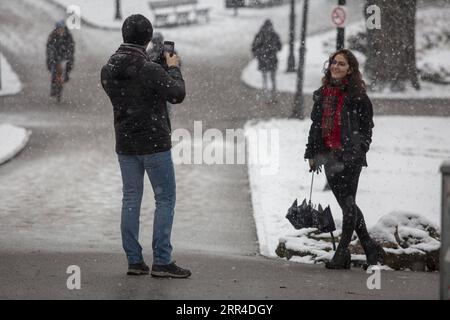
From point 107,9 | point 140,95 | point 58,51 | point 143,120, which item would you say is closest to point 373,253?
Answer: point 143,120

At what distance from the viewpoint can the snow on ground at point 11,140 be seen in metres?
16.8

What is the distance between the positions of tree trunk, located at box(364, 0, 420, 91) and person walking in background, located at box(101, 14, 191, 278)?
20.1m

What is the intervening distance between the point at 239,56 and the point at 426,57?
19.5 feet

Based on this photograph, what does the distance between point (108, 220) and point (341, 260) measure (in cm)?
393

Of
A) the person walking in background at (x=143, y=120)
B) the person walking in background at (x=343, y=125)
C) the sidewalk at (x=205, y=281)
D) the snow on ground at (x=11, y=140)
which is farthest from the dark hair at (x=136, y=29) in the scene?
the snow on ground at (x=11, y=140)

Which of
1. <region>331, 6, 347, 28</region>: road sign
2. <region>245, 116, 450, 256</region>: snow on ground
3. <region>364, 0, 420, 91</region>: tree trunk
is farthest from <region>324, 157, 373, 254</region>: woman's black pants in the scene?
<region>364, 0, 420, 91</region>: tree trunk

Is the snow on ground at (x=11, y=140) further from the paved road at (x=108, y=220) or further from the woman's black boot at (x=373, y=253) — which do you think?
the woman's black boot at (x=373, y=253)

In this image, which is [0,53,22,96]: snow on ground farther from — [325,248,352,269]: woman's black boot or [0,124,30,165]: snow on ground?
[325,248,352,269]: woman's black boot

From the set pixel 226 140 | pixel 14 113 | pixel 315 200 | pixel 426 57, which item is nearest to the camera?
pixel 315 200

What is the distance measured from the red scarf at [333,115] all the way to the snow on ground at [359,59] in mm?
18179

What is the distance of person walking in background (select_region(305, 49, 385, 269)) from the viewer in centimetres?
842

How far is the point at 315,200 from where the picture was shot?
1307 centimetres
